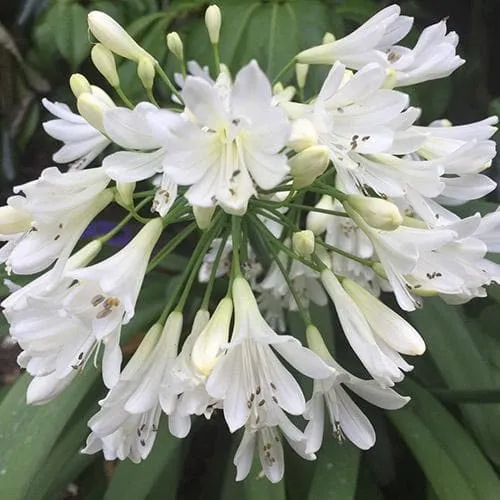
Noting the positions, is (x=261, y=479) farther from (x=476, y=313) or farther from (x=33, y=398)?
(x=476, y=313)

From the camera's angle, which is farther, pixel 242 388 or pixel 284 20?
pixel 284 20

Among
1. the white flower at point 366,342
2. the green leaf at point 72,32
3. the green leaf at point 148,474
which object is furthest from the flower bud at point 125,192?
the green leaf at point 72,32

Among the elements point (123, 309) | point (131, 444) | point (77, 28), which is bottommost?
point (131, 444)

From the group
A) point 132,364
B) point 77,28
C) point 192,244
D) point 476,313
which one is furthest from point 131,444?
point 77,28

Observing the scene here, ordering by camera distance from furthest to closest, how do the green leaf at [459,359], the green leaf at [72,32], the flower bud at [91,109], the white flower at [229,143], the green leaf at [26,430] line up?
the green leaf at [72,32], the green leaf at [459,359], the green leaf at [26,430], the flower bud at [91,109], the white flower at [229,143]

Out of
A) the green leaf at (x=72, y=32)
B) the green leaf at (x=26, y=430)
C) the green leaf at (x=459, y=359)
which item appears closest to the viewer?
the green leaf at (x=26, y=430)

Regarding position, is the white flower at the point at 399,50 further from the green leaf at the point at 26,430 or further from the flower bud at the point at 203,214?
the green leaf at the point at 26,430

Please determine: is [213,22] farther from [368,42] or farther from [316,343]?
[316,343]
